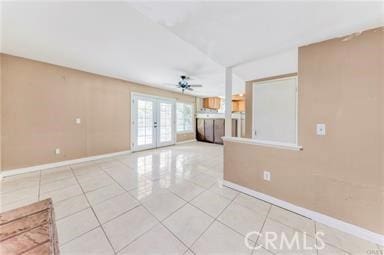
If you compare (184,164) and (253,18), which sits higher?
(253,18)

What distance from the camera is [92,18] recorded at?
181 cm

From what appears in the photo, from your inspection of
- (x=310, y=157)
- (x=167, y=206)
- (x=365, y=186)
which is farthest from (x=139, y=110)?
(x=365, y=186)

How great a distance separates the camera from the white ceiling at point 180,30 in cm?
139

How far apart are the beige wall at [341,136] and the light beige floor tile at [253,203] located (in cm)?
26

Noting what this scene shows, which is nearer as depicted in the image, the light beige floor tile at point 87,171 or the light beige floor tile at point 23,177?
the light beige floor tile at point 23,177

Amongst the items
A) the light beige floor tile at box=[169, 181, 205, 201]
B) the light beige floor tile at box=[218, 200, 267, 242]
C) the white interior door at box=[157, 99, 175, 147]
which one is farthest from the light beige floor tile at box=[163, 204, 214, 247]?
the white interior door at box=[157, 99, 175, 147]

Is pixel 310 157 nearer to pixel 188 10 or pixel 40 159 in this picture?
pixel 188 10

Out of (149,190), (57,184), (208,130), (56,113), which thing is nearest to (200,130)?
(208,130)

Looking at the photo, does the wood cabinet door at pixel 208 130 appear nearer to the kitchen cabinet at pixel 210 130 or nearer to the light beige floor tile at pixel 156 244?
the kitchen cabinet at pixel 210 130

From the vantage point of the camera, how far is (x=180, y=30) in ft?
5.69

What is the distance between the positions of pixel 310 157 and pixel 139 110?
4.81 m

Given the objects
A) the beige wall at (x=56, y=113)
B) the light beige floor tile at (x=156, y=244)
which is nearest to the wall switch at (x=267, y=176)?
the light beige floor tile at (x=156, y=244)

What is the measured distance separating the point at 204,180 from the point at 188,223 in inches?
47.4

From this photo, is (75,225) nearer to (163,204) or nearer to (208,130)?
(163,204)
